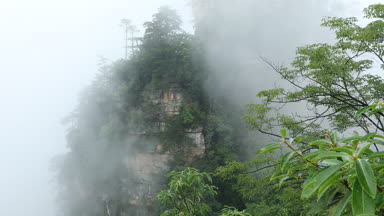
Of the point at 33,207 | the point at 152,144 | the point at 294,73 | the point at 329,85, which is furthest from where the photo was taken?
the point at 33,207

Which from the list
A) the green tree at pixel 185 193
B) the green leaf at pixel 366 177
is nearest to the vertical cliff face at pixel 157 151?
the green tree at pixel 185 193

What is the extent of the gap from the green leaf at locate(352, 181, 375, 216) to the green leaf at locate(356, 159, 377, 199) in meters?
0.03

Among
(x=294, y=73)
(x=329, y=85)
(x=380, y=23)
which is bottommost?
(x=329, y=85)

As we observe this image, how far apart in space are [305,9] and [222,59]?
9.99m

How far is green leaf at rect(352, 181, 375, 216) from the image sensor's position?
0.61 meters

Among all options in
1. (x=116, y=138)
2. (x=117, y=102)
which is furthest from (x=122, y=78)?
(x=116, y=138)

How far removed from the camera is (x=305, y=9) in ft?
A: 71.1

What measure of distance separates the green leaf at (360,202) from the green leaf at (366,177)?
0.10 ft

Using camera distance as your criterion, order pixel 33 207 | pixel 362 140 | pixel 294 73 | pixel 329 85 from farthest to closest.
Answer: pixel 33 207 < pixel 294 73 < pixel 329 85 < pixel 362 140

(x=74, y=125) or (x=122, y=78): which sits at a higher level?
(x=122, y=78)

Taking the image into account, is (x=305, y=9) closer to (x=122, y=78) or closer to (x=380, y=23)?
(x=122, y=78)

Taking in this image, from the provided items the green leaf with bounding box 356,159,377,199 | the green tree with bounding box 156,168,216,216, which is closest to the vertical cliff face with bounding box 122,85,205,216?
the green tree with bounding box 156,168,216,216

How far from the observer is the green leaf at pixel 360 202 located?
608 millimetres

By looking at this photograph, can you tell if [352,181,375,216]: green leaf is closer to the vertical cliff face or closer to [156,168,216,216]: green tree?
[156,168,216,216]: green tree
